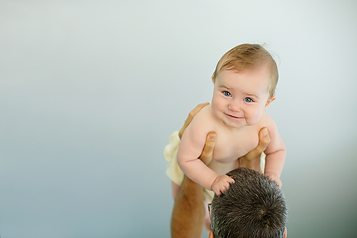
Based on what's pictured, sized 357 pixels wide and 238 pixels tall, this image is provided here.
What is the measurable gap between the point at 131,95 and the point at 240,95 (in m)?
1.17

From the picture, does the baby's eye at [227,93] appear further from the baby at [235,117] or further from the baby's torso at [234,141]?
the baby's torso at [234,141]

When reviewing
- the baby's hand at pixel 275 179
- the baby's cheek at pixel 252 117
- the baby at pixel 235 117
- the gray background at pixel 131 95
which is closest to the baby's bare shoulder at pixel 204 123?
the baby at pixel 235 117

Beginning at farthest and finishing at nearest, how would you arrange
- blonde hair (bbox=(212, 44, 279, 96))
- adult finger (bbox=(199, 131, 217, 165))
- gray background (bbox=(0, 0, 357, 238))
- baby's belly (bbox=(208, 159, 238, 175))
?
gray background (bbox=(0, 0, 357, 238)) < baby's belly (bbox=(208, 159, 238, 175)) < adult finger (bbox=(199, 131, 217, 165)) < blonde hair (bbox=(212, 44, 279, 96))

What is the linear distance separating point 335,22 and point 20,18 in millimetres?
1720

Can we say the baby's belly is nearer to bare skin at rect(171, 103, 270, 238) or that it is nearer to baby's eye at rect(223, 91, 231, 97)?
bare skin at rect(171, 103, 270, 238)

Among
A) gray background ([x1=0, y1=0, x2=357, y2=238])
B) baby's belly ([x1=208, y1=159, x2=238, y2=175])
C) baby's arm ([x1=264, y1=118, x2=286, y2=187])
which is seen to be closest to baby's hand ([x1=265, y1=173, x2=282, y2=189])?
baby's arm ([x1=264, y1=118, x2=286, y2=187])

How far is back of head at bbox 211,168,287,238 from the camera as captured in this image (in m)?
0.69

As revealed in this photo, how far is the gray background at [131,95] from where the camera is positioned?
1.87 meters

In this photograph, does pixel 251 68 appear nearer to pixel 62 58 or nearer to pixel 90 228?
pixel 62 58

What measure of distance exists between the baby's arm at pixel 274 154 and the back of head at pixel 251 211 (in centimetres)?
23

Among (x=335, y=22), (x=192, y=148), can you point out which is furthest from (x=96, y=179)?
(x=335, y=22)

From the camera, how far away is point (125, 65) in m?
1.90

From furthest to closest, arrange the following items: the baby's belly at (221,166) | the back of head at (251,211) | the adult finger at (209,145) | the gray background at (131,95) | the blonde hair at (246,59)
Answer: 1. the gray background at (131,95)
2. the baby's belly at (221,166)
3. the adult finger at (209,145)
4. the blonde hair at (246,59)
5. the back of head at (251,211)

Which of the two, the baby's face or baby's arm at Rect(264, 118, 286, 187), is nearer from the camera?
the baby's face
